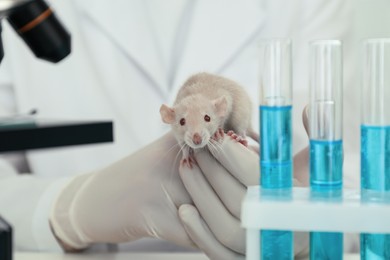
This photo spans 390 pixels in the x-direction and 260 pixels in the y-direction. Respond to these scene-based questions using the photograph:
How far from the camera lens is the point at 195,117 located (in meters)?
0.69

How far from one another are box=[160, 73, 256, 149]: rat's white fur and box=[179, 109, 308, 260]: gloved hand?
5cm

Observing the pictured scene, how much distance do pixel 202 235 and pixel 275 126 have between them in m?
0.24

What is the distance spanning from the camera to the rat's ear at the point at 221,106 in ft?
2.30

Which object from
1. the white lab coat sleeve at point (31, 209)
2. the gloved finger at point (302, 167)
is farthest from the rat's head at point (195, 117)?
the white lab coat sleeve at point (31, 209)

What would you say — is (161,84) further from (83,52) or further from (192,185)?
(192,185)

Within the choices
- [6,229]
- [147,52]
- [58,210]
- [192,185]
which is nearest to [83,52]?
[147,52]

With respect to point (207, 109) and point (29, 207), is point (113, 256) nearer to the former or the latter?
point (29, 207)

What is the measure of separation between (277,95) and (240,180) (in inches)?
7.4

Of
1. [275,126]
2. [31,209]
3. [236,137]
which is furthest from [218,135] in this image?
[31,209]

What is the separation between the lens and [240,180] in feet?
2.49

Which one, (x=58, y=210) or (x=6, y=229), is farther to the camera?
(x=58, y=210)

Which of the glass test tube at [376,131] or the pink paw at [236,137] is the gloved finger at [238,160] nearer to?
the pink paw at [236,137]

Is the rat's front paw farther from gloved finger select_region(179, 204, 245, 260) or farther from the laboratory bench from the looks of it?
the laboratory bench

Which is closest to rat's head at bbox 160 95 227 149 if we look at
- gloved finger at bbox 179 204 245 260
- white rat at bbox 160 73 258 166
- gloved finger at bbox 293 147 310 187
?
white rat at bbox 160 73 258 166
